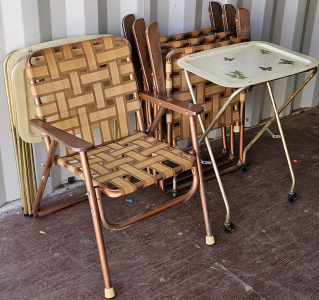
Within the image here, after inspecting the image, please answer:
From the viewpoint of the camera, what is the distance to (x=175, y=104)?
2.39 metres

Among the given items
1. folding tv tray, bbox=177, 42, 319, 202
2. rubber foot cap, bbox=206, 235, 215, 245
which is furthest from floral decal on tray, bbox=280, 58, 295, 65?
rubber foot cap, bbox=206, 235, 215, 245

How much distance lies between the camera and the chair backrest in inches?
90.2

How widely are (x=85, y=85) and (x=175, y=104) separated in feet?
1.68

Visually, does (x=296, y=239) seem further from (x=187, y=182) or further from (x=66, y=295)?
(x=66, y=295)

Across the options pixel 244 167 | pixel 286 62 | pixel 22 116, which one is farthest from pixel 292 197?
pixel 22 116

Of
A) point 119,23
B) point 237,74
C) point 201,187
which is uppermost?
point 119,23

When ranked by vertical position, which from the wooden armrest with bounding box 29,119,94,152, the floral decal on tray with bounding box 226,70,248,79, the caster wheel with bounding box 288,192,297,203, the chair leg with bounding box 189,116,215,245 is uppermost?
the floral decal on tray with bounding box 226,70,248,79

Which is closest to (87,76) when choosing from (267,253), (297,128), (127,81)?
(127,81)

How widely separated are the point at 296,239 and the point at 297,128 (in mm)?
1684

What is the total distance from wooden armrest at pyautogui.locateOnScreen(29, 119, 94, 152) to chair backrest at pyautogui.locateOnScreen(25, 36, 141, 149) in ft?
0.29

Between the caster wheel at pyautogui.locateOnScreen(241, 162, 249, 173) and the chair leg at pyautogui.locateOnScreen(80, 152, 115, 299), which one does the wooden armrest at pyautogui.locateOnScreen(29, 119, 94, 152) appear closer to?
the chair leg at pyautogui.locateOnScreen(80, 152, 115, 299)

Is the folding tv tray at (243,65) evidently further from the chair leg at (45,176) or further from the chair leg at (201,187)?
the chair leg at (45,176)

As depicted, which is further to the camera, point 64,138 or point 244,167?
point 244,167

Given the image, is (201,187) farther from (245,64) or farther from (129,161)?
(245,64)
